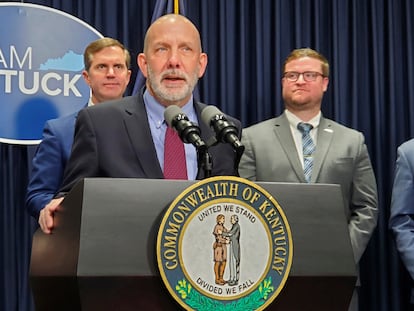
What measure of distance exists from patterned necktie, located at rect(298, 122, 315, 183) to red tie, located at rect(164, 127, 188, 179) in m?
1.56

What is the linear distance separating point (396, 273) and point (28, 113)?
2133 millimetres

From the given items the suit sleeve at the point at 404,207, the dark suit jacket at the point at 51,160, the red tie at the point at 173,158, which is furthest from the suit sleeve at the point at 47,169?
the suit sleeve at the point at 404,207

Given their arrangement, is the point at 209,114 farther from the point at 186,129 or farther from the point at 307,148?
the point at 307,148

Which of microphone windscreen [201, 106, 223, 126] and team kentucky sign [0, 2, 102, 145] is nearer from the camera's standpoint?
microphone windscreen [201, 106, 223, 126]

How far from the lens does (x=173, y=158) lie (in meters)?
1.77

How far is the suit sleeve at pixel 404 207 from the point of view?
3541 millimetres

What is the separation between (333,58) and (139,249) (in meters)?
3.09

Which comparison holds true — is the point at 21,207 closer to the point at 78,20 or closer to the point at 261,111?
the point at 78,20

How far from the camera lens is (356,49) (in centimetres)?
426

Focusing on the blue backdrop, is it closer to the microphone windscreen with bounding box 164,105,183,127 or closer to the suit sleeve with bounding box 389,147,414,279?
the suit sleeve with bounding box 389,147,414,279

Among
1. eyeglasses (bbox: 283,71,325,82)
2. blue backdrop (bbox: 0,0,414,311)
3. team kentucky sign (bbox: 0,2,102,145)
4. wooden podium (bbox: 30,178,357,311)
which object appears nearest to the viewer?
wooden podium (bbox: 30,178,357,311)

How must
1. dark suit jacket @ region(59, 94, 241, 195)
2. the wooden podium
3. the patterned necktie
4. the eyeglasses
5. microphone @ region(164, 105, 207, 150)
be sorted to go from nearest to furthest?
the wooden podium < microphone @ region(164, 105, 207, 150) < dark suit jacket @ region(59, 94, 241, 195) < the patterned necktie < the eyeglasses

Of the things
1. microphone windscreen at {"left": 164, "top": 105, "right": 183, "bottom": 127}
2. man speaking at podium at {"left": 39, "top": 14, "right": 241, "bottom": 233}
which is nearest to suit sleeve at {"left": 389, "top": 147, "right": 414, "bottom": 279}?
man speaking at podium at {"left": 39, "top": 14, "right": 241, "bottom": 233}

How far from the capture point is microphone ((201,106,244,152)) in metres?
1.46
